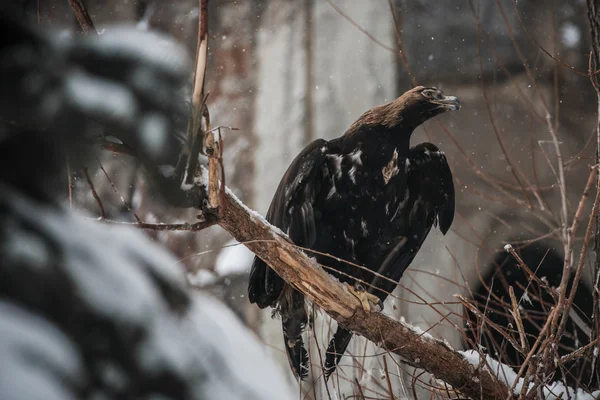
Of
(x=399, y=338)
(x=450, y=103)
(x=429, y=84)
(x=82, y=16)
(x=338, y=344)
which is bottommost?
(x=399, y=338)

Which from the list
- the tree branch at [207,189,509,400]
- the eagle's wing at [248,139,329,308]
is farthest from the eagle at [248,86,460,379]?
the tree branch at [207,189,509,400]

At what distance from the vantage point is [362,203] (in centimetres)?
176

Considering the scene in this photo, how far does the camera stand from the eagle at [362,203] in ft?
5.56

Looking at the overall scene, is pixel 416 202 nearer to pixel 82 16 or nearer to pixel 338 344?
pixel 338 344

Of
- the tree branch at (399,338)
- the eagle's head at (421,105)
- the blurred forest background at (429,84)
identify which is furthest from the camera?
the blurred forest background at (429,84)

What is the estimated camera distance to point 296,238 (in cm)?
168

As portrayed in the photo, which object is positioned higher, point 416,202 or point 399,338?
point 416,202

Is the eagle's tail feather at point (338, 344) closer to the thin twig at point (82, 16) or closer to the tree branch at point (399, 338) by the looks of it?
the tree branch at point (399, 338)

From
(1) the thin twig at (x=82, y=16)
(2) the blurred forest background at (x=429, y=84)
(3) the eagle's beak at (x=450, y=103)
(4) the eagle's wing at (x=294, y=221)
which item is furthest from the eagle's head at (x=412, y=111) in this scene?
(1) the thin twig at (x=82, y=16)

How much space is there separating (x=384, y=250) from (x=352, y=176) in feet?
0.79

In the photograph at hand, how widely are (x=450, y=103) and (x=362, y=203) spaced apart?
0.38m

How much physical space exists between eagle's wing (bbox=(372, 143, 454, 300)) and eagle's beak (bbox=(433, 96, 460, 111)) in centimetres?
13

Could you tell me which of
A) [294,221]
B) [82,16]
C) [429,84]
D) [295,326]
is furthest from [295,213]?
[429,84]

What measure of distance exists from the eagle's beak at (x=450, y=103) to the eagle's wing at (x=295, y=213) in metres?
0.38
